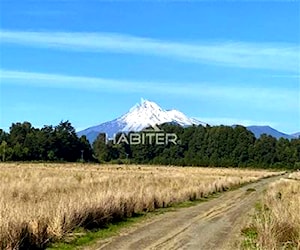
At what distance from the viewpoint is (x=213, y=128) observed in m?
179

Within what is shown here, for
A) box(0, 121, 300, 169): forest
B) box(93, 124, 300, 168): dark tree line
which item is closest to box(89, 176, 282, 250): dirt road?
box(0, 121, 300, 169): forest

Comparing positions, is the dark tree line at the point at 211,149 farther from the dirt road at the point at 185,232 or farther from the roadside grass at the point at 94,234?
the roadside grass at the point at 94,234

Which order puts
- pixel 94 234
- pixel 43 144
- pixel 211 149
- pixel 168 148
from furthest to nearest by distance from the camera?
1. pixel 168 148
2. pixel 211 149
3. pixel 43 144
4. pixel 94 234

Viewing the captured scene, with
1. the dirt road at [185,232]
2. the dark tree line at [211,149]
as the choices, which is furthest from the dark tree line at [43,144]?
the dirt road at [185,232]

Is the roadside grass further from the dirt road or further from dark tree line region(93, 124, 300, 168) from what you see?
dark tree line region(93, 124, 300, 168)

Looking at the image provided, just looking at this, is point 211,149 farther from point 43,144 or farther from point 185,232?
point 185,232

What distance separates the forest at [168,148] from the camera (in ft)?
456

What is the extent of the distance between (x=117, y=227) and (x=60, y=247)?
4161mm

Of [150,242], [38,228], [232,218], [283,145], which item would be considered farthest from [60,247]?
[283,145]

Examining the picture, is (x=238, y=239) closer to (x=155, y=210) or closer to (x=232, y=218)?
(x=232, y=218)

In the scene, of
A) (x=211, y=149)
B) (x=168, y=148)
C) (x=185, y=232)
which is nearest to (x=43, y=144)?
(x=168, y=148)

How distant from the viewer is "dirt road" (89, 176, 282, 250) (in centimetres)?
1478

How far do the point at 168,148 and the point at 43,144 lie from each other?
46469mm

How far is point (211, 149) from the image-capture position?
171m
